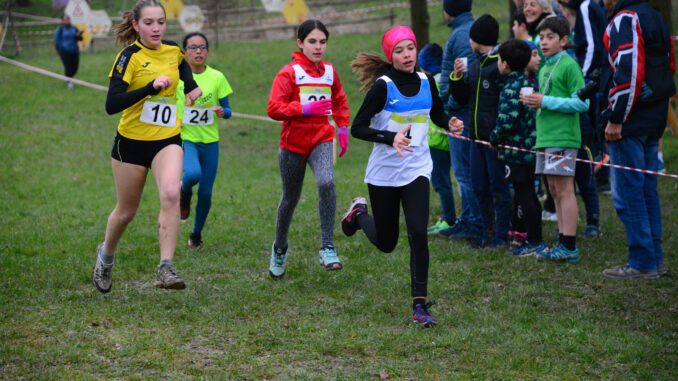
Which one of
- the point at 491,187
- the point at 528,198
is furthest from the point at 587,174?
the point at 491,187

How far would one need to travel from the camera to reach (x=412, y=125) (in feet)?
18.7

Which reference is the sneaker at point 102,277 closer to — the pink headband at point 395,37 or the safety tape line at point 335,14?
the pink headband at point 395,37

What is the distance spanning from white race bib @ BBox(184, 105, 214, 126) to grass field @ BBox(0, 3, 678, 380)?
56.5 inches

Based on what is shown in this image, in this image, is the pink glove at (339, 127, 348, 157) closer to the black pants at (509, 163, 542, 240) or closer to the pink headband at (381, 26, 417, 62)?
the pink headband at (381, 26, 417, 62)

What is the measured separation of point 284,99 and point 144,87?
1352mm

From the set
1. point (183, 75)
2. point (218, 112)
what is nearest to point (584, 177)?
point (218, 112)

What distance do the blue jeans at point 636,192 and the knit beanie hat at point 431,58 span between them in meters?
2.68

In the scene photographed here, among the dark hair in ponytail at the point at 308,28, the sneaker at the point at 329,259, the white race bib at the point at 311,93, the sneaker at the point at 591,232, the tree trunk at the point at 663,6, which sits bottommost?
the sneaker at the point at 591,232

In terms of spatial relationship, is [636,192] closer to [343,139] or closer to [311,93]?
[343,139]

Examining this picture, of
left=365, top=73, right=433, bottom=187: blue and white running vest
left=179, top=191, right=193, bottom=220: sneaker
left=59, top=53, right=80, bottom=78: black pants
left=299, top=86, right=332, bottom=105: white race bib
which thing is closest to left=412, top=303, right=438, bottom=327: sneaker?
left=365, top=73, right=433, bottom=187: blue and white running vest

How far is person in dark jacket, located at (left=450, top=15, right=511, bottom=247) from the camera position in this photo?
7691mm

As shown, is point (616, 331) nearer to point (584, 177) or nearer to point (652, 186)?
point (652, 186)

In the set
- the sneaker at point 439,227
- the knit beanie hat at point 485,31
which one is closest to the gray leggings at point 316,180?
the knit beanie hat at point 485,31

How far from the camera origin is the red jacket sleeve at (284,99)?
6.41m
